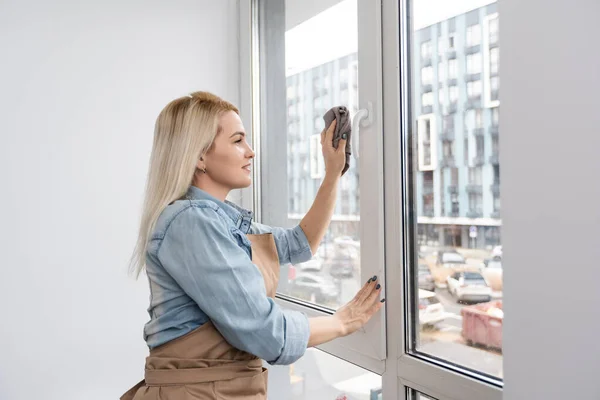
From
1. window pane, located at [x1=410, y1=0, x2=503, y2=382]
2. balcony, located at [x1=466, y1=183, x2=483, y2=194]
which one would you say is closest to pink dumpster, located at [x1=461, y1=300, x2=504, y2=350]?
window pane, located at [x1=410, y1=0, x2=503, y2=382]

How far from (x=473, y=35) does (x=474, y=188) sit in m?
0.33

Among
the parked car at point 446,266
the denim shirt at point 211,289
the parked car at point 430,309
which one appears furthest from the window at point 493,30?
the denim shirt at point 211,289

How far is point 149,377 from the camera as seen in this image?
3.49ft

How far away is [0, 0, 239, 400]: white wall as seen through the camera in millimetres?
1486

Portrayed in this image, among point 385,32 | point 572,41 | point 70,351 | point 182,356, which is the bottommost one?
point 70,351

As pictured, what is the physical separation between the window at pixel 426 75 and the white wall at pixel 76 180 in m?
0.99

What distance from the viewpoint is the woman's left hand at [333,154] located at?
4.05 feet

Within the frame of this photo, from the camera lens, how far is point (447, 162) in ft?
3.56

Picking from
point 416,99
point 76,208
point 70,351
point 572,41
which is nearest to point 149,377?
point 70,351

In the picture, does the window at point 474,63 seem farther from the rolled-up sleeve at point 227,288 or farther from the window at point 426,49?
the rolled-up sleeve at point 227,288

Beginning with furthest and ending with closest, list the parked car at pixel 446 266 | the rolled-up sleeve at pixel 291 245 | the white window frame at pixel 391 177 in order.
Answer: the rolled-up sleeve at pixel 291 245 → the white window frame at pixel 391 177 → the parked car at pixel 446 266

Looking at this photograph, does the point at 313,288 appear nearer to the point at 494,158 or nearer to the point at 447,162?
the point at 447,162

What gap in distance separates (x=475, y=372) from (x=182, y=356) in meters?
0.62

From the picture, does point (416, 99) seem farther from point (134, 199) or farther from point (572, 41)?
point (134, 199)
